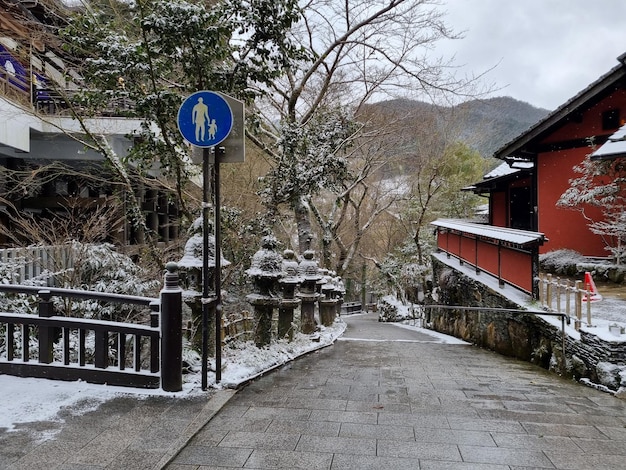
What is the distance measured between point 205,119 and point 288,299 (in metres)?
3.68

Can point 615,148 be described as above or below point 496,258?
above

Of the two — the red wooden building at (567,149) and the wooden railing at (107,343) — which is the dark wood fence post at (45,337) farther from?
the red wooden building at (567,149)

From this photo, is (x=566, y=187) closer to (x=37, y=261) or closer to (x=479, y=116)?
(x=479, y=116)

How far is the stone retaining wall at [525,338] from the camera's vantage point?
512 cm

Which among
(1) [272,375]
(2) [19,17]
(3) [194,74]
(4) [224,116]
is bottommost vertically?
(1) [272,375]

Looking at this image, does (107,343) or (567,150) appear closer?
(107,343)

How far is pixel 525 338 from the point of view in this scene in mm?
7590

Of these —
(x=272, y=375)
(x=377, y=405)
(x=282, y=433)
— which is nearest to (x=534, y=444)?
(x=377, y=405)

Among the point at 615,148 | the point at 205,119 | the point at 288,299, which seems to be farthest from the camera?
the point at 615,148

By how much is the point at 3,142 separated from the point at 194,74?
24.5 ft

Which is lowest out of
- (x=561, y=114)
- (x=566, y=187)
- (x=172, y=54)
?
(x=566, y=187)

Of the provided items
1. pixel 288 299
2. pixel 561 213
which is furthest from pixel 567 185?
pixel 288 299

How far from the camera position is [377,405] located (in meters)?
4.12

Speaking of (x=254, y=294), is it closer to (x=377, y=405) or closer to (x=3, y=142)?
(x=377, y=405)
